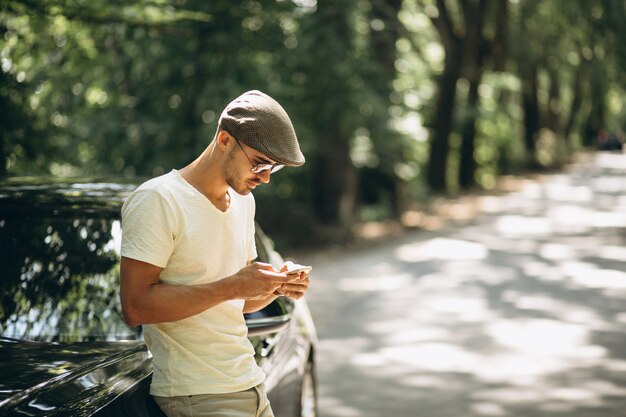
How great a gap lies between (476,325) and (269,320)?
6427 mm

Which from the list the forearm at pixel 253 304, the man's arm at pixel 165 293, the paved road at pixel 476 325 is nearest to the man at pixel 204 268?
the man's arm at pixel 165 293

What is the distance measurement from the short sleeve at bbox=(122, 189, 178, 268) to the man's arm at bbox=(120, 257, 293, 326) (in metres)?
0.03

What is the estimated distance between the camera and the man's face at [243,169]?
3051 mm

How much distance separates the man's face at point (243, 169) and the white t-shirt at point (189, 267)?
11 cm

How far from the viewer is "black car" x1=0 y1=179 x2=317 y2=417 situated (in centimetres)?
314

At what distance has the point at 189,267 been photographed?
3.06 metres

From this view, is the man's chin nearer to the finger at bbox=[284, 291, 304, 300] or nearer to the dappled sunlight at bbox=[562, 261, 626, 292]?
the finger at bbox=[284, 291, 304, 300]

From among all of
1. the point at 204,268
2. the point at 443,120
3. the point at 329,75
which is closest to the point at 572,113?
the point at 443,120

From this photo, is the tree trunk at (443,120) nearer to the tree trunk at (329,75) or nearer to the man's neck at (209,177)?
the tree trunk at (329,75)

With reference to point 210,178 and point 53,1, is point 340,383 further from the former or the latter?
point 210,178

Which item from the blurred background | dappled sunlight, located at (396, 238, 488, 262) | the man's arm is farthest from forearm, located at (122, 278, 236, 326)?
dappled sunlight, located at (396, 238, 488, 262)

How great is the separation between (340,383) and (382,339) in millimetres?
1763

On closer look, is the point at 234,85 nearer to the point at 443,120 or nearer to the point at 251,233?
the point at 251,233

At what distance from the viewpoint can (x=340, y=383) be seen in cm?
806
